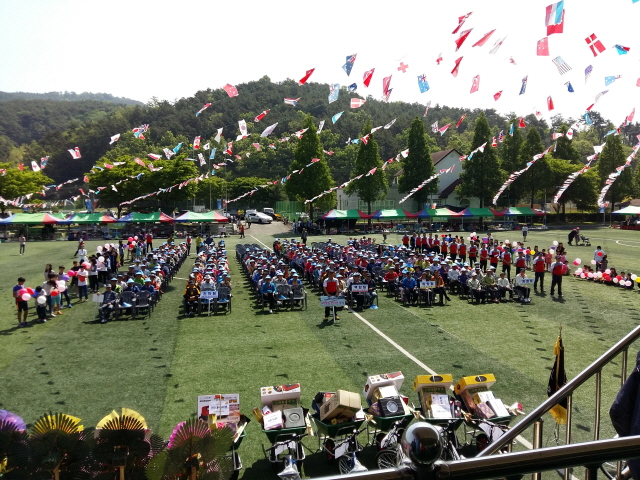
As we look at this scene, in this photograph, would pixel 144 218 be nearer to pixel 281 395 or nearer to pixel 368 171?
pixel 368 171

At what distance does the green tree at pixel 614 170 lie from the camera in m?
62.2

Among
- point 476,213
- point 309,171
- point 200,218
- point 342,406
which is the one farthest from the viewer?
point 309,171

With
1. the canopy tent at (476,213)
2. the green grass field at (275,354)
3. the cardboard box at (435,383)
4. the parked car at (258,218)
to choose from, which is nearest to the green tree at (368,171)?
the canopy tent at (476,213)

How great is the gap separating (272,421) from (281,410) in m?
0.36

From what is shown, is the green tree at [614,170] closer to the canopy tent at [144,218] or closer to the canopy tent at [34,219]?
the canopy tent at [144,218]

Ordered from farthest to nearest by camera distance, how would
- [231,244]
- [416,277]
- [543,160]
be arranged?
[543,160]
[231,244]
[416,277]

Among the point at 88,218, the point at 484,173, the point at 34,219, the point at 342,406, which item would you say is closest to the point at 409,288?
the point at 342,406

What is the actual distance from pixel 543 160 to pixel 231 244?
4355cm

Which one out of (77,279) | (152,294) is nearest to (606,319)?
(152,294)

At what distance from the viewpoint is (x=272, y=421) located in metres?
6.61

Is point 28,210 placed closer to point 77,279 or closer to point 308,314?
point 77,279

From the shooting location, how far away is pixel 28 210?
2662 inches

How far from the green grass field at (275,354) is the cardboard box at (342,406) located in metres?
0.82

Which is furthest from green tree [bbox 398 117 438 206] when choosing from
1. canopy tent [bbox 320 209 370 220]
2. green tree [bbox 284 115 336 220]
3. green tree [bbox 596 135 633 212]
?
A: green tree [bbox 596 135 633 212]
